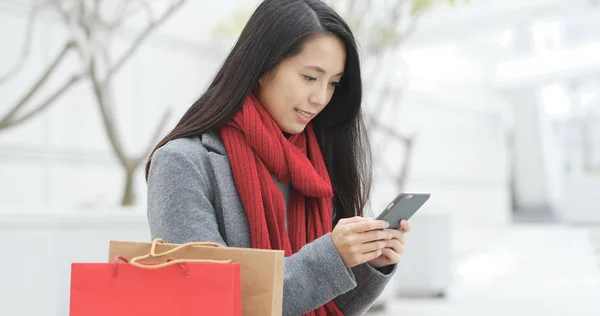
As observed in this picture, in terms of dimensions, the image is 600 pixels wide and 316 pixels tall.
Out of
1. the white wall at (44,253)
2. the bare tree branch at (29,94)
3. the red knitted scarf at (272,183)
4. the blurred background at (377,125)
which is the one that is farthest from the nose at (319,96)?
the bare tree branch at (29,94)

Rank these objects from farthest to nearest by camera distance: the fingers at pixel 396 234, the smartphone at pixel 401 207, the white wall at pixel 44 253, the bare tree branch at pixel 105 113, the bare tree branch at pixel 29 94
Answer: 1. the bare tree branch at pixel 105 113
2. the bare tree branch at pixel 29 94
3. the white wall at pixel 44 253
4. the fingers at pixel 396 234
5. the smartphone at pixel 401 207

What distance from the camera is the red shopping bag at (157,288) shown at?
3.83 ft

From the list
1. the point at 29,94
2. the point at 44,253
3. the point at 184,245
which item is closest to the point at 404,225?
the point at 184,245

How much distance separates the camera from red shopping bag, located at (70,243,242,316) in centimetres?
117

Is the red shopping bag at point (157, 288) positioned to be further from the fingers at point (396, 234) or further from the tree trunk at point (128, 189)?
the tree trunk at point (128, 189)

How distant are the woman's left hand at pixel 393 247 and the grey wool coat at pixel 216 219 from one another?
3cm

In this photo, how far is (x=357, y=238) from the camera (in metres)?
1.35

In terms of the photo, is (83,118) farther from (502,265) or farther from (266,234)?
(502,265)

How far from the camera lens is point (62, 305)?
2996 mm

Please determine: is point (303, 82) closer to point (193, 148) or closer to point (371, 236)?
point (193, 148)

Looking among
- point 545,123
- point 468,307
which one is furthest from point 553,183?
point 468,307

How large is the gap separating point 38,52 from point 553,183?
733 inches

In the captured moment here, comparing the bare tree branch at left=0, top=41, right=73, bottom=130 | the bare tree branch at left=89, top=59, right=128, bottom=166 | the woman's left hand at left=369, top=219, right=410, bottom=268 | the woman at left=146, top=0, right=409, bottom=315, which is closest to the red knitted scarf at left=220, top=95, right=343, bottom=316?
the woman at left=146, top=0, right=409, bottom=315

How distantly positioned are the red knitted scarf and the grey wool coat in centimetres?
3
